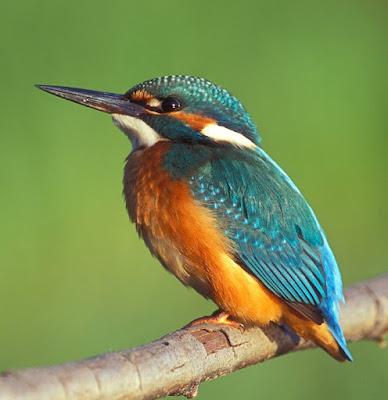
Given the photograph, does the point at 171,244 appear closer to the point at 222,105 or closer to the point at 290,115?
the point at 222,105

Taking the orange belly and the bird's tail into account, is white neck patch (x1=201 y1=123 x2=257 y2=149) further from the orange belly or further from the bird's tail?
the bird's tail

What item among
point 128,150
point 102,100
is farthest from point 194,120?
point 128,150

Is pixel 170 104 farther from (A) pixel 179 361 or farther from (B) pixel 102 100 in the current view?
(A) pixel 179 361

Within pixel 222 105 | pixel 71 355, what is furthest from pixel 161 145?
pixel 71 355

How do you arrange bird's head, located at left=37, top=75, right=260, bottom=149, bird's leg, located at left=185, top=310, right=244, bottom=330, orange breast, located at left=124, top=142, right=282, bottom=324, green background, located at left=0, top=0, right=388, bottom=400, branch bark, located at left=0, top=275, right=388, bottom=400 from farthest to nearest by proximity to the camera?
green background, located at left=0, top=0, right=388, bottom=400 < bird's head, located at left=37, top=75, right=260, bottom=149 < orange breast, located at left=124, top=142, right=282, bottom=324 < bird's leg, located at left=185, top=310, right=244, bottom=330 < branch bark, located at left=0, top=275, right=388, bottom=400

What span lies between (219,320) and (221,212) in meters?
0.32

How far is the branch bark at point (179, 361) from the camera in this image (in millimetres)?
2559

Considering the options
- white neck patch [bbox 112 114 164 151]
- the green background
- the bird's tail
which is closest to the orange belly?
the bird's tail

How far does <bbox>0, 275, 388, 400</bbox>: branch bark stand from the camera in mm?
2559

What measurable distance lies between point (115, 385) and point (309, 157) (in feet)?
9.31

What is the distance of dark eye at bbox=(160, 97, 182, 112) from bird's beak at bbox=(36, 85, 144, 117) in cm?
7

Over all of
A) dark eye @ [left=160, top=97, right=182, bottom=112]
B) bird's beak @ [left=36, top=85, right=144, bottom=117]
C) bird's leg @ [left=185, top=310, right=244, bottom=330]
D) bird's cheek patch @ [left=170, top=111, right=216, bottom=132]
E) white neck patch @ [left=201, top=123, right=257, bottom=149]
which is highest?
bird's beak @ [left=36, top=85, right=144, bottom=117]

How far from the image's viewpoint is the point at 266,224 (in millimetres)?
3795

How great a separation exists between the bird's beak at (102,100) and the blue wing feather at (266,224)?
29 centimetres
